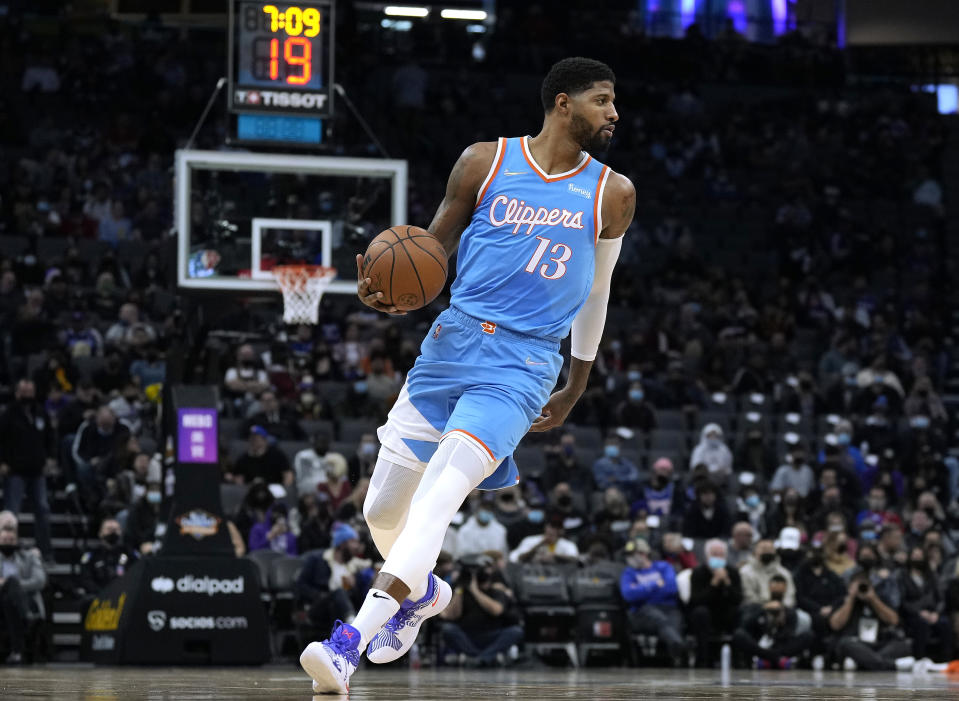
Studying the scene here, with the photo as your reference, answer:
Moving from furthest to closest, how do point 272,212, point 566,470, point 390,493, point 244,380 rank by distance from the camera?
point 244,380
point 566,470
point 272,212
point 390,493

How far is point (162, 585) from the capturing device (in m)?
11.8

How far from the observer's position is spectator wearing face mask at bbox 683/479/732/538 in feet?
53.1

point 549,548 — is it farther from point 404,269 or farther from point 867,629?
point 404,269

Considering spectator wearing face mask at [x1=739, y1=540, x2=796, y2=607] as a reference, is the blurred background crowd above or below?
above

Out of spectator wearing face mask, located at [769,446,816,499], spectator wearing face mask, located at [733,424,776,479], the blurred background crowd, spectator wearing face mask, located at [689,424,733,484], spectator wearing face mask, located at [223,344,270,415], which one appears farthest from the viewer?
spectator wearing face mask, located at [733,424,776,479]

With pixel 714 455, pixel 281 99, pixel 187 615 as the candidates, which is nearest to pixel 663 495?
pixel 714 455

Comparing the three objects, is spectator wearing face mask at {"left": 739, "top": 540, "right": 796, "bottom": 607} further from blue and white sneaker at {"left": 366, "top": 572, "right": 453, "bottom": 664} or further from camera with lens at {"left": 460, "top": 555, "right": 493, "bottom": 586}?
blue and white sneaker at {"left": 366, "top": 572, "right": 453, "bottom": 664}

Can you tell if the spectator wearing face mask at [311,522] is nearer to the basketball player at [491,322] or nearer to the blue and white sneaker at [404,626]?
the basketball player at [491,322]

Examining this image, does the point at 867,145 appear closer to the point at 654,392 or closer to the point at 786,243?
the point at 786,243

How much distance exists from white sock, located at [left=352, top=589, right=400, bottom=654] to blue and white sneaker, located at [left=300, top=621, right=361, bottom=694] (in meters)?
0.05

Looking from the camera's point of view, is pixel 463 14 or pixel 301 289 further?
pixel 463 14

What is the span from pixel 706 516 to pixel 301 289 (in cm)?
622

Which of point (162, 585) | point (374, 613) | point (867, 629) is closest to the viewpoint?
point (374, 613)

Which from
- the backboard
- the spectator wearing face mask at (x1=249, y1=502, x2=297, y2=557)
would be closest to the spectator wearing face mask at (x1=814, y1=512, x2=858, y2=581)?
the spectator wearing face mask at (x1=249, y1=502, x2=297, y2=557)
